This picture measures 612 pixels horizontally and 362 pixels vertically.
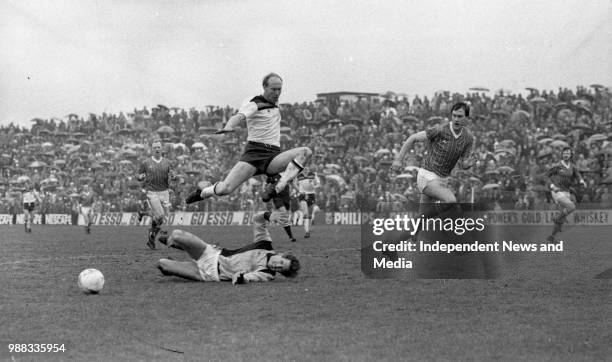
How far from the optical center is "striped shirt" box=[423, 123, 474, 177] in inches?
546

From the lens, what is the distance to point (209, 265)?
11.5 metres

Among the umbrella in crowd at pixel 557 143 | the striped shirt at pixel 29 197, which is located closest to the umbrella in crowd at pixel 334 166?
the umbrella in crowd at pixel 557 143

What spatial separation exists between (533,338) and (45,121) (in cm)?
5348

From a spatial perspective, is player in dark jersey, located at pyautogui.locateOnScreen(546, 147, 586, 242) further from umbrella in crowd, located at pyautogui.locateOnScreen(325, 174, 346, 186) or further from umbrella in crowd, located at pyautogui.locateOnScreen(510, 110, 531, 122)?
umbrella in crowd, located at pyautogui.locateOnScreen(325, 174, 346, 186)

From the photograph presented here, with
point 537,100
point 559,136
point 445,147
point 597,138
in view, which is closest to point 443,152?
point 445,147

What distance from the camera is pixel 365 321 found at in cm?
830

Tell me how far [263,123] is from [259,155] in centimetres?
56

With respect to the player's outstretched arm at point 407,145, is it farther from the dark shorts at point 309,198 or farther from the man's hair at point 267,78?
the dark shorts at point 309,198

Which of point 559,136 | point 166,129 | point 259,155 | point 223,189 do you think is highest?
point 166,129

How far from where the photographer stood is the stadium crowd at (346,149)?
35.4 m

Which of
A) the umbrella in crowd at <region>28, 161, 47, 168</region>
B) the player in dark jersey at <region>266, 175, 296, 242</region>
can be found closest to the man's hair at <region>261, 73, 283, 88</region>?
the player in dark jersey at <region>266, 175, 296, 242</region>

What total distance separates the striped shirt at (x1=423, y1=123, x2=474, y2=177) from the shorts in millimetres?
4483

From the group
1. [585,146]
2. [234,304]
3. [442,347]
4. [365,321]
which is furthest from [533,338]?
[585,146]

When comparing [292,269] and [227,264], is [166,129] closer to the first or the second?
[227,264]
